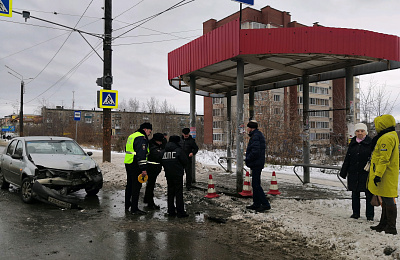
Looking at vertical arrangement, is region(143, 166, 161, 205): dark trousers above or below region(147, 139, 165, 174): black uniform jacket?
below

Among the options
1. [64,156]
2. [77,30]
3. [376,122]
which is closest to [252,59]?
[376,122]

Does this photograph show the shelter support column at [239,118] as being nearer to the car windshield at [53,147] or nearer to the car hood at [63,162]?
the car hood at [63,162]

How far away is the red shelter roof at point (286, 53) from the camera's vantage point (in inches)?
256

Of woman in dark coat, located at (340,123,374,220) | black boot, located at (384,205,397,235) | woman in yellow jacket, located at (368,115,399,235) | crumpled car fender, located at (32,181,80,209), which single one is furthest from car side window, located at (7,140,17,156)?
black boot, located at (384,205,397,235)

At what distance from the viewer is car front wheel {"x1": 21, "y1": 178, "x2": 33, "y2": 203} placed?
6.89m

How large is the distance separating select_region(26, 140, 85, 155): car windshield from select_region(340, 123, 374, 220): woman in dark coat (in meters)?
6.98

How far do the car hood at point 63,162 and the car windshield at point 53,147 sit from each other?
1.27ft

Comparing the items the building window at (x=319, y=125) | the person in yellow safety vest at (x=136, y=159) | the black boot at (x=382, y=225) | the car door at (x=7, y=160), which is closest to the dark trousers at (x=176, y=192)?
the person in yellow safety vest at (x=136, y=159)

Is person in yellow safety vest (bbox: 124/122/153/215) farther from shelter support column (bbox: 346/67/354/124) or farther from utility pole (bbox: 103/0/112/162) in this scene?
utility pole (bbox: 103/0/112/162)

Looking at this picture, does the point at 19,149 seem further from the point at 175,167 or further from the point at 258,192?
the point at 258,192

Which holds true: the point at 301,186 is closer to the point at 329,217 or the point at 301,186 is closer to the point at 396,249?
the point at 329,217

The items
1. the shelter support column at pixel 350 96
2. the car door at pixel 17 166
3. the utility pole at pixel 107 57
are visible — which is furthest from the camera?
the utility pole at pixel 107 57

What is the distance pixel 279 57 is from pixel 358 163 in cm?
341

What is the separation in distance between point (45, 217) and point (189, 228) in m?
2.97
